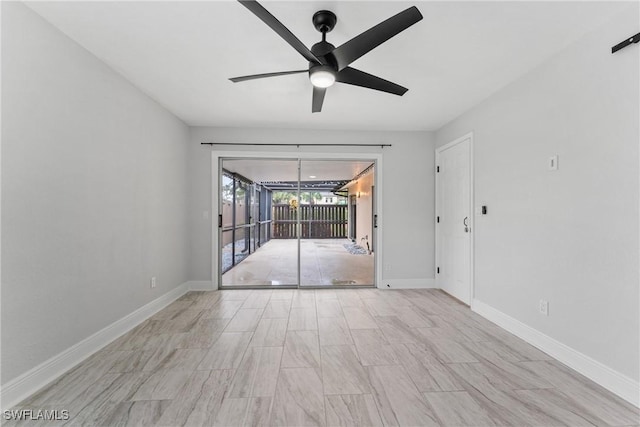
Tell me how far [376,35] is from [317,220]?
8371mm

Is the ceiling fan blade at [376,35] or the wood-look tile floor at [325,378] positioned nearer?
the ceiling fan blade at [376,35]

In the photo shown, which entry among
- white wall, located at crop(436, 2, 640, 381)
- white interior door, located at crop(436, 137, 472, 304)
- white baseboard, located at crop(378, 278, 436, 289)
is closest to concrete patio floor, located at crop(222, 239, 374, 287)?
white baseboard, located at crop(378, 278, 436, 289)

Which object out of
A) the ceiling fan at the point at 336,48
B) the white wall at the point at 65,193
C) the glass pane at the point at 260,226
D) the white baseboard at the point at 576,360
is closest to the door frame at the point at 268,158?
the glass pane at the point at 260,226

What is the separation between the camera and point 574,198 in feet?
6.88

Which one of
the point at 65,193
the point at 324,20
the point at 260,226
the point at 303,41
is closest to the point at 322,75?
the point at 324,20

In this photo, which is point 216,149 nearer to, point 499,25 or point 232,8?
point 232,8

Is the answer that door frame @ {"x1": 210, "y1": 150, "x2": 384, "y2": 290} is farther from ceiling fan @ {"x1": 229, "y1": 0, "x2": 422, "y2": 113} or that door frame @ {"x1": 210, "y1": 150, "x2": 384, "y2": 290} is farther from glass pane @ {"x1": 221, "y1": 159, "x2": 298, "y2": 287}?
ceiling fan @ {"x1": 229, "y1": 0, "x2": 422, "y2": 113}

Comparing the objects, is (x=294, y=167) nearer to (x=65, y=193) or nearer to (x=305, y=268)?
(x=305, y=268)

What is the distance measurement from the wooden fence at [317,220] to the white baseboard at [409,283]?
5471 millimetres

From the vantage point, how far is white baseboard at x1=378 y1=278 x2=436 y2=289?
167 inches

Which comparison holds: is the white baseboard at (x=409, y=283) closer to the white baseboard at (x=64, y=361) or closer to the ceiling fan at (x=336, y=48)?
the ceiling fan at (x=336, y=48)

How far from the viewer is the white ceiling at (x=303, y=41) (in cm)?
176

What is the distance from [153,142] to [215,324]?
2.18 meters

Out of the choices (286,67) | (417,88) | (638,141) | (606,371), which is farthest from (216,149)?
(606,371)
